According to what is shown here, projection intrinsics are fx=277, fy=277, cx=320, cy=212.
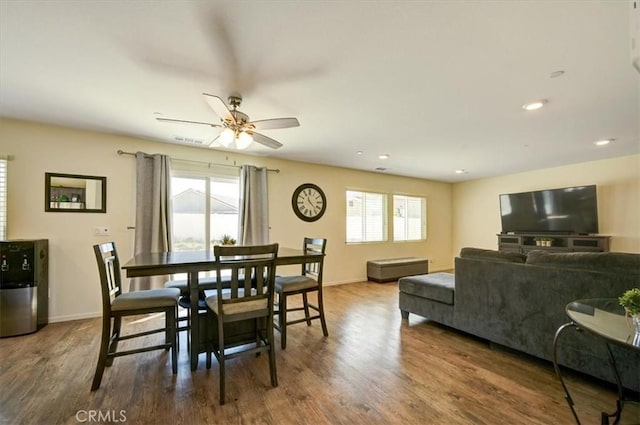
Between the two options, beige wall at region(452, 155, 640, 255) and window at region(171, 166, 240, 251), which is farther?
beige wall at region(452, 155, 640, 255)

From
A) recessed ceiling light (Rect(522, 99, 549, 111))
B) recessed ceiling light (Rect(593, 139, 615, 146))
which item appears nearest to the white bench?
recessed ceiling light (Rect(593, 139, 615, 146))

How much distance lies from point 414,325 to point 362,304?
99 centimetres

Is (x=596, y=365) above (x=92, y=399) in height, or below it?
above

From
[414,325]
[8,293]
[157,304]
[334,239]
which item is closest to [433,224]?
[334,239]

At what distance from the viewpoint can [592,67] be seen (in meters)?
2.14

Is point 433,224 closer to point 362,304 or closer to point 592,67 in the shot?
point 362,304

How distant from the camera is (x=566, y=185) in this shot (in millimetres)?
5492

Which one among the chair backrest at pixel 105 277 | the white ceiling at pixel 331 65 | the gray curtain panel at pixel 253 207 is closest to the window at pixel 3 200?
the white ceiling at pixel 331 65

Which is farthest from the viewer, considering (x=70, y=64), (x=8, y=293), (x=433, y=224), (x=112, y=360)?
(x=433, y=224)

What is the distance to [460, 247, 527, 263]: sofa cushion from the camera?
98.4 inches

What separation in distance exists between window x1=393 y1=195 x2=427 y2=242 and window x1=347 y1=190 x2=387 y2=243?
402 mm

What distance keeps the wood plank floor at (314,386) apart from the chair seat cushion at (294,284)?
0.54 m

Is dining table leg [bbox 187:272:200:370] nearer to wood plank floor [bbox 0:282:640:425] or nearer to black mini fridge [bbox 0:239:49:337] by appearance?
wood plank floor [bbox 0:282:640:425]

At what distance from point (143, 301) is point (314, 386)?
1.46m
